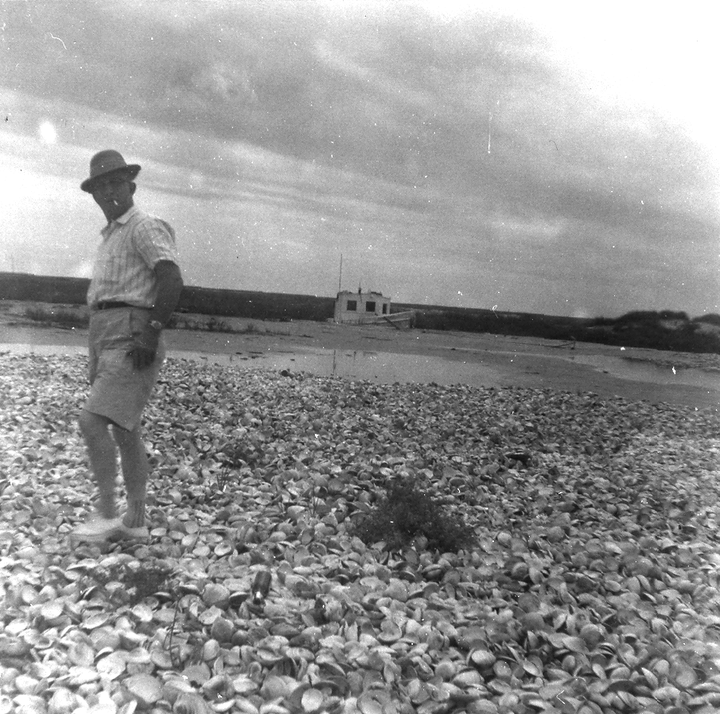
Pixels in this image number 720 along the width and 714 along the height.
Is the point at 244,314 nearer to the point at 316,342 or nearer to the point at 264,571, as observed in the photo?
the point at 316,342

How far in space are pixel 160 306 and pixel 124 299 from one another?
15 cm

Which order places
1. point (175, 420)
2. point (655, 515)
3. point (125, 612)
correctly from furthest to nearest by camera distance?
point (175, 420)
point (655, 515)
point (125, 612)

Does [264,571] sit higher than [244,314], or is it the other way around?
[244,314]

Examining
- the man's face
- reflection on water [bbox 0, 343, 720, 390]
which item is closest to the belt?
the man's face

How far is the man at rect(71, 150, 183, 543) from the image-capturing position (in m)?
2.86

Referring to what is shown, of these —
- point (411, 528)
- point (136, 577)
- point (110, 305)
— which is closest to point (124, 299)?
point (110, 305)

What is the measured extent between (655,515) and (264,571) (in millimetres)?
2407

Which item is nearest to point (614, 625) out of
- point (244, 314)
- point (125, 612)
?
point (125, 612)

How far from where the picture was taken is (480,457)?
5.08 meters

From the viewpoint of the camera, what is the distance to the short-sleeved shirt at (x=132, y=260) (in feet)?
9.36

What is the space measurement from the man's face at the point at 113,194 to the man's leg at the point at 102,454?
82 cm

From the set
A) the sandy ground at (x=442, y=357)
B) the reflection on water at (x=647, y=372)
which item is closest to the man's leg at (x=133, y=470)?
the sandy ground at (x=442, y=357)

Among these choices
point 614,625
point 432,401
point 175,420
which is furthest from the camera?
point 432,401

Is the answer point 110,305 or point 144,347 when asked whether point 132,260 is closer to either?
point 110,305
